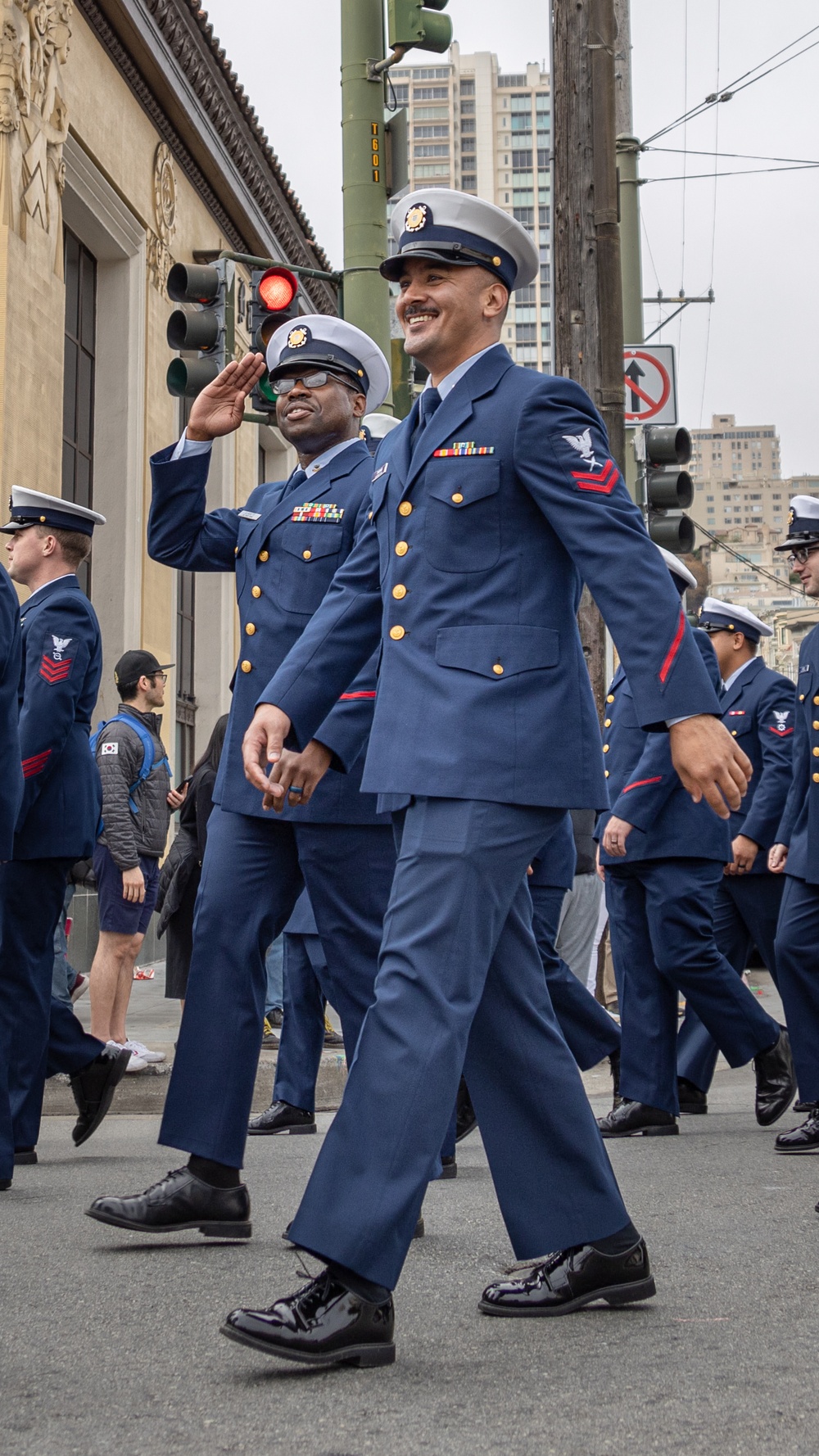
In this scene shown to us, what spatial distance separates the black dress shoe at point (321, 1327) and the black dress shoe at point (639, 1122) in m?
3.52

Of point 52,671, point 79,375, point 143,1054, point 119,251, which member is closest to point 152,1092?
point 143,1054

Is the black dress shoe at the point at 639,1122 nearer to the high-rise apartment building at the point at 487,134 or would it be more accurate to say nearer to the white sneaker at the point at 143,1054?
the white sneaker at the point at 143,1054

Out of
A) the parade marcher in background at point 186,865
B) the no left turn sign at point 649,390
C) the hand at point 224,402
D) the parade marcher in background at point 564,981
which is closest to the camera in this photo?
the hand at point 224,402

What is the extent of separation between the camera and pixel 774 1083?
6562 millimetres

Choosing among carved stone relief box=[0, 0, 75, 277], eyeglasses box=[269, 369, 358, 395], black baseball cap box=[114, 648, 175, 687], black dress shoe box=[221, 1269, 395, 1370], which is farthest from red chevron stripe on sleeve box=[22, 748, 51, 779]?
carved stone relief box=[0, 0, 75, 277]

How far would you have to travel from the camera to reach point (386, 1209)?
2859 mm

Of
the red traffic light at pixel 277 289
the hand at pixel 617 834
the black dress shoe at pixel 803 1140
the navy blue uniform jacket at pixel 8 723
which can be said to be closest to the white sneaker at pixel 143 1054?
the hand at pixel 617 834

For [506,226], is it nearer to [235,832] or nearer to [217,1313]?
[235,832]

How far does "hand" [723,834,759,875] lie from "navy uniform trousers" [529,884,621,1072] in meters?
1.28

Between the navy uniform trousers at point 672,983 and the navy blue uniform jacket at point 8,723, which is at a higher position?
the navy blue uniform jacket at point 8,723

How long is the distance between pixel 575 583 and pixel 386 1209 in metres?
1.26

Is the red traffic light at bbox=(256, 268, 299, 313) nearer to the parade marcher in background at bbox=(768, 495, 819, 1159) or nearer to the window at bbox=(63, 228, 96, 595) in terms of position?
the parade marcher in background at bbox=(768, 495, 819, 1159)

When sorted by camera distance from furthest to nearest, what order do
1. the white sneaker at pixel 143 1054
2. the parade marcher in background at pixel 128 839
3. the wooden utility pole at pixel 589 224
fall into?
the wooden utility pole at pixel 589 224 → the parade marcher in background at pixel 128 839 → the white sneaker at pixel 143 1054

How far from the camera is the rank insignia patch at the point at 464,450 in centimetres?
334
